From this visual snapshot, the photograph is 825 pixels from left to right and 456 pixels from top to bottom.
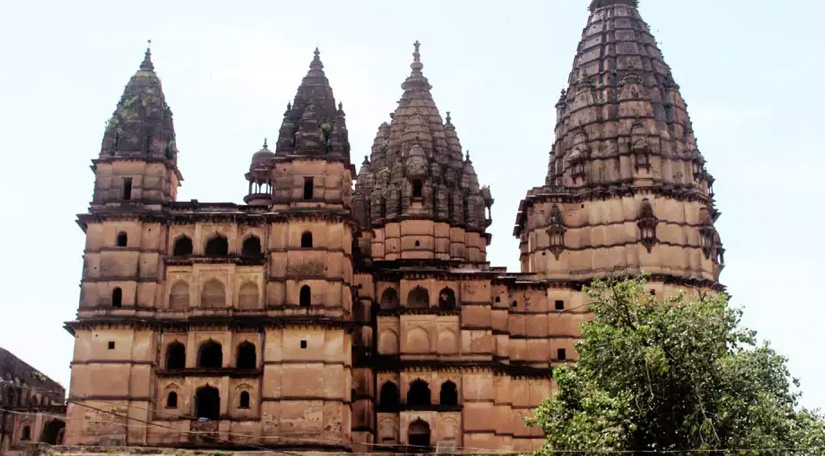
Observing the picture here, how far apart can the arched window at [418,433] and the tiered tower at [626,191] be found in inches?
351

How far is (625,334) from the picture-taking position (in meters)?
33.2

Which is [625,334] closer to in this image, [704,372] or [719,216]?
[704,372]

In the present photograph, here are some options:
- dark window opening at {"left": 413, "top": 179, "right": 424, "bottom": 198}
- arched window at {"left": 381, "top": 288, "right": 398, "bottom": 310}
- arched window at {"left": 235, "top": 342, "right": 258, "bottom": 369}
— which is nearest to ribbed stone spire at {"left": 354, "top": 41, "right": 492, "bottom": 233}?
dark window opening at {"left": 413, "top": 179, "right": 424, "bottom": 198}

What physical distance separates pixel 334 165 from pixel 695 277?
1673cm

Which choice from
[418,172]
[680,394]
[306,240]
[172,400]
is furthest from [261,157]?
[680,394]

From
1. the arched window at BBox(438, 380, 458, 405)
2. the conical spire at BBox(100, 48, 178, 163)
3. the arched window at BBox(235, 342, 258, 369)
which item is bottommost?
the arched window at BBox(438, 380, 458, 405)

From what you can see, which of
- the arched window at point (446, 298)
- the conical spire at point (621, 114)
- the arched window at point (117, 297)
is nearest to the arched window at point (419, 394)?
the arched window at point (446, 298)

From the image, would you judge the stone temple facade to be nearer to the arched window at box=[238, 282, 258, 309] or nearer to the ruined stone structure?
the arched window at box=[238, 282, 258, 309]

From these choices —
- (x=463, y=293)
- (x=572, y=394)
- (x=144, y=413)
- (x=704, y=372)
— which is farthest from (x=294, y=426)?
(x=704, y=372)

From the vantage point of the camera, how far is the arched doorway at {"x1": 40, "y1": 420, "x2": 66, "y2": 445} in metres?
50.6

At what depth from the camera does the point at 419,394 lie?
166 feet

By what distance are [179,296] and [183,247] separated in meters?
2.31

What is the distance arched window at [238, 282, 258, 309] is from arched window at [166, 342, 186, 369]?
298cm

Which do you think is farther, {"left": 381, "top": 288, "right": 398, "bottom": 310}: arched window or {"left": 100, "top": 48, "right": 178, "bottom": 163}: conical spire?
{"left": 381, "top": 288, "right": 398, "bottom": 310}: arched window
